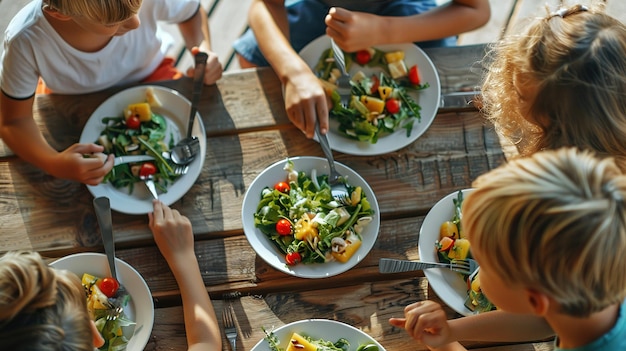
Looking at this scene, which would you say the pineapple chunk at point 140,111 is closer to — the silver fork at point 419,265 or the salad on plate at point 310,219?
the salad on plate at point 310,219

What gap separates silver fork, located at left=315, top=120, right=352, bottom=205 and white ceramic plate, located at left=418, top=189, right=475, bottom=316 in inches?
8.3

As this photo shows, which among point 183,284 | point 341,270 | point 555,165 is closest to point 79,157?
point 183,284

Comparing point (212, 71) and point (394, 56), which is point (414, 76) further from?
point (212, 71)

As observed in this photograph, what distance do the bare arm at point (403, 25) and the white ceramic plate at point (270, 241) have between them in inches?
14.6

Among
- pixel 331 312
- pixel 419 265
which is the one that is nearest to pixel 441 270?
pixel 419 265

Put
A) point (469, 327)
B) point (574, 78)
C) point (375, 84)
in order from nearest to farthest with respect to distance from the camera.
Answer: point (574, 78), point (469, 327), point (375, 84)

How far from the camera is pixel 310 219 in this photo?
1549mm

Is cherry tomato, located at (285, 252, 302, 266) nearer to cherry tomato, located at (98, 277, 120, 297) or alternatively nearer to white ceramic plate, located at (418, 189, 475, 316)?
white ceramic plate, located at (418, 189, 475, 316)

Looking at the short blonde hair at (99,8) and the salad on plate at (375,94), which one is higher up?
the short blonde hair at (99,8)

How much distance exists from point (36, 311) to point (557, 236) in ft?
2.90

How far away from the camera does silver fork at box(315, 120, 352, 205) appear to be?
159 cm

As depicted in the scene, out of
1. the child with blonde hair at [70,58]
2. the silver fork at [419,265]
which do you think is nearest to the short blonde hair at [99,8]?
the child with blonde hair at [70,58]

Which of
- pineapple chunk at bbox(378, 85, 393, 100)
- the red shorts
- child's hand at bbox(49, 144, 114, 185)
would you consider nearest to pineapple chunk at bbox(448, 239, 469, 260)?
pineapple chunk at bbox(378, 85, 393, 100)

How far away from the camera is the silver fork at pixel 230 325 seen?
1480mm
